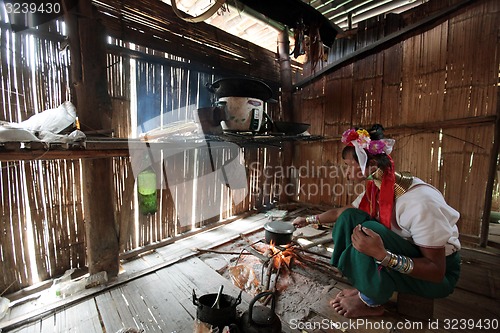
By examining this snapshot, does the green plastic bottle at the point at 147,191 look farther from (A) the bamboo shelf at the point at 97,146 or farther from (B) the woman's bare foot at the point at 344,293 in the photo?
(B) the woman's bare foot at the point at 344,293

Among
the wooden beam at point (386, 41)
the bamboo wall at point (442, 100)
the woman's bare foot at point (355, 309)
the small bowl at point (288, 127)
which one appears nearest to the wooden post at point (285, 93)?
the wooden beam at point (386, 41)

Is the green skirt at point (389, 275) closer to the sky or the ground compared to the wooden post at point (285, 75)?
closer to the ground

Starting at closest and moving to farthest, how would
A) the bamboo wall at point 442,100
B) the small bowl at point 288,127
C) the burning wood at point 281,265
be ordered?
the burning wood at point 281,265
the small bowl at point 288,127
the bamboo wall at point 442,100

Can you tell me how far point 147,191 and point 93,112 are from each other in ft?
3.80

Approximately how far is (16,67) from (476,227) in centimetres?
633

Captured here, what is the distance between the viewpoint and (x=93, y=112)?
2512 mm

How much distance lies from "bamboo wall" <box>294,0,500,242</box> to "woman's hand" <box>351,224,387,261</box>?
302 cm

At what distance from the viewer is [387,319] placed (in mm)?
2004

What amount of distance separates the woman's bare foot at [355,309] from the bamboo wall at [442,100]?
2.80m

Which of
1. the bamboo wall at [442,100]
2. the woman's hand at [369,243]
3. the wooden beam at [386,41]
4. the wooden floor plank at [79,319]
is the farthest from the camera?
the wooden beam at [386,41]

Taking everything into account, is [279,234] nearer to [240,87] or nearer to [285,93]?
[240,87]

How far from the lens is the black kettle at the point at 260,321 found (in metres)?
1.58

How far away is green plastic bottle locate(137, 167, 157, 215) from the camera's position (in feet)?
10.1

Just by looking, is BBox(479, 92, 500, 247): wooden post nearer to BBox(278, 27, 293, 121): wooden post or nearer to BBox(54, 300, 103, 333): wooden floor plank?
BBox(278, 27, 293, 121): wooden post
